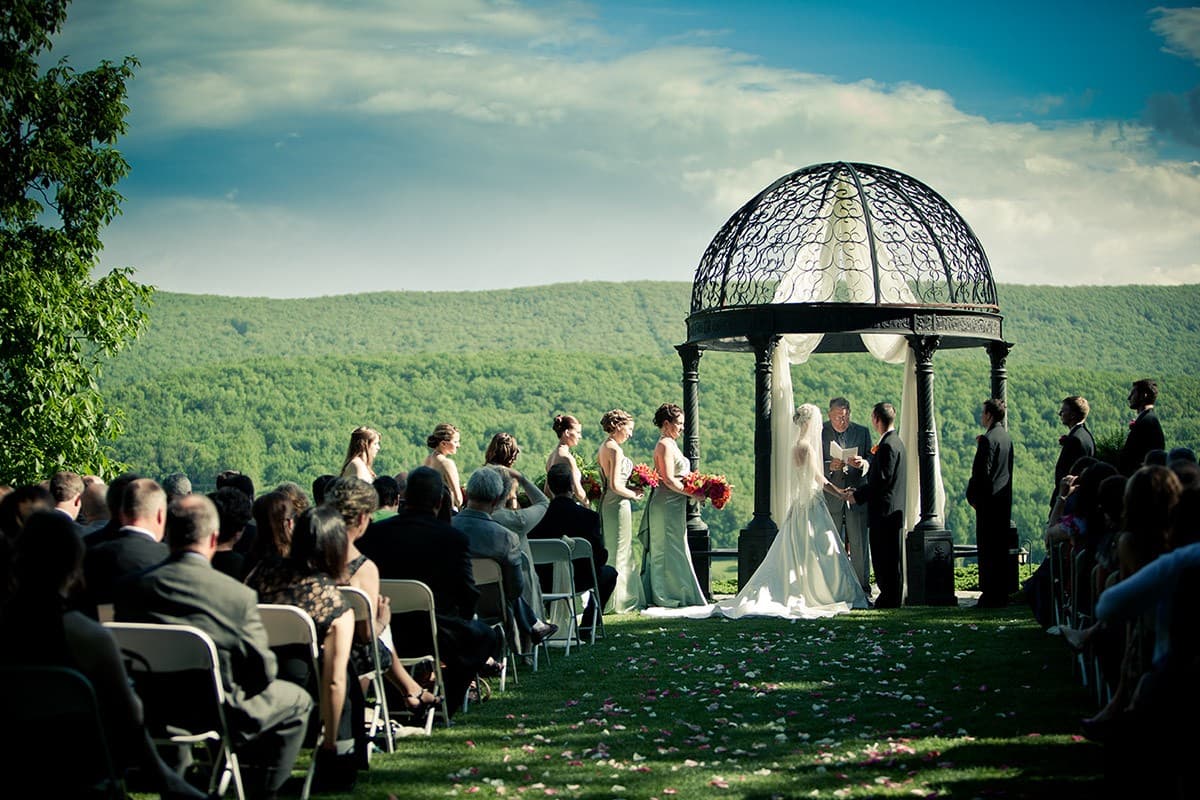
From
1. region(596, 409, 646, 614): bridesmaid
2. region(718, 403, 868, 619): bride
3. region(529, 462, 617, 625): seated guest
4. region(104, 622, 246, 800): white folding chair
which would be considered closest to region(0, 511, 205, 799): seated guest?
region(104, 622, 246, 800): white folding chair

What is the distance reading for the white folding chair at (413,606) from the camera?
625cm

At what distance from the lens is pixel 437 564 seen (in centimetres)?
668

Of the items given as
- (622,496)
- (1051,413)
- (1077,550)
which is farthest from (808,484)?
(1051,413)

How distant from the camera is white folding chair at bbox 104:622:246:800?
4336 millimetres

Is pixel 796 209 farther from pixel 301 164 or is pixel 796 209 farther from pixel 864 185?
pixel 301 164

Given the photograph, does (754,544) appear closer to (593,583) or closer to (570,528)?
(593,583)

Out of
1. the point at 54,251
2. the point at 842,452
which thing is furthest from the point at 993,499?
the point at 54,251

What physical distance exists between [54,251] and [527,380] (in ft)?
137

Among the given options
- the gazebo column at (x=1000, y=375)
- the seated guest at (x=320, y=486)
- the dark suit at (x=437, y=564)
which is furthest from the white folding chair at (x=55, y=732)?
the gazebo column at (x=1000, y=375)

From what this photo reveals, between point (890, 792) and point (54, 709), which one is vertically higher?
point (54, 709)

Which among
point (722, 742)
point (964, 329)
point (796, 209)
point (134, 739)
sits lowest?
point (722, 742)

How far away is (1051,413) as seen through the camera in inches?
1692

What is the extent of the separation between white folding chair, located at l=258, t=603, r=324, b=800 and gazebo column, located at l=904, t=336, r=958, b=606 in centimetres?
878

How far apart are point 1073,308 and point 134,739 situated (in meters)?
63.8
